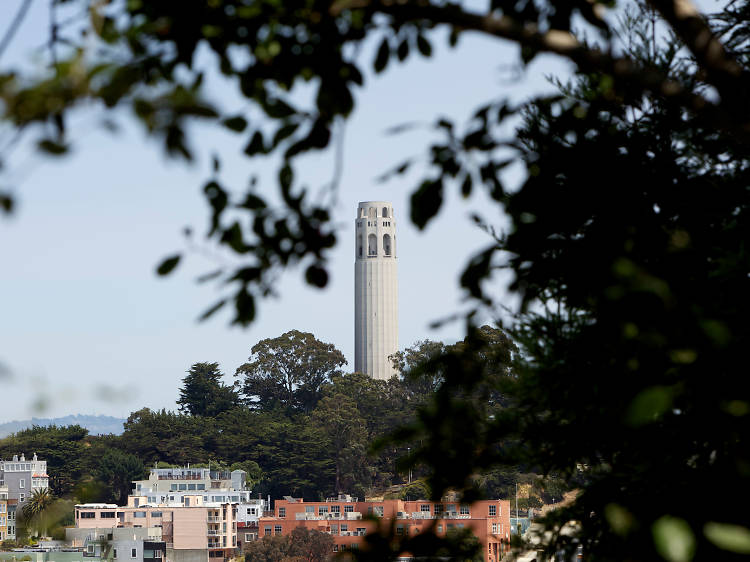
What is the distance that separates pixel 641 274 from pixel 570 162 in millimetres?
1554

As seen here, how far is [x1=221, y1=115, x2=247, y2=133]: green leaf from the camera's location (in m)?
1.91

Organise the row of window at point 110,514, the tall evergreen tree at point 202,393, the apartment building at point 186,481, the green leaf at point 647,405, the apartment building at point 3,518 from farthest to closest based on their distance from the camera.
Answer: the tall evergreen tree at point 202,393, the apartment building at point 186,481, the row of window at point 110,514, the apartment building at point 3,518, the green leaf at point 647,405

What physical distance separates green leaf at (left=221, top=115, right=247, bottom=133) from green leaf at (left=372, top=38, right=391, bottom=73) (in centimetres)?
39

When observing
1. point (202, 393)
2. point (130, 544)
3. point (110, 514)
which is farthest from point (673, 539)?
point (202, 393)

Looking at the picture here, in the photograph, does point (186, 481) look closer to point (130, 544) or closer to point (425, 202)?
point (130, 544)

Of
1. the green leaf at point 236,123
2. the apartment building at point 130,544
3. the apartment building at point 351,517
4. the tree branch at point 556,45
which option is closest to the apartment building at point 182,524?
the apartment building at point 130,544

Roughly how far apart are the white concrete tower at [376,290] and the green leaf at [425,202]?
73.4 metres

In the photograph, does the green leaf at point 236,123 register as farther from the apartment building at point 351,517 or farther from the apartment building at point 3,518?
the apartment building at point 3,518

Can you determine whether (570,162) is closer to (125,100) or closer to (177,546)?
(125,100)

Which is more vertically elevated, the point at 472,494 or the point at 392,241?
the point at 392,241

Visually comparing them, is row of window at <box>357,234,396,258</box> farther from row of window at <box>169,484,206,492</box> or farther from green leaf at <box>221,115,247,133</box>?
green leaf at <box>221,115,247,133</box>

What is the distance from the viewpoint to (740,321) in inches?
78.3

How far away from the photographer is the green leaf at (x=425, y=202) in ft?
6.57

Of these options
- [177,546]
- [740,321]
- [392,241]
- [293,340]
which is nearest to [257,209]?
[740,321]
